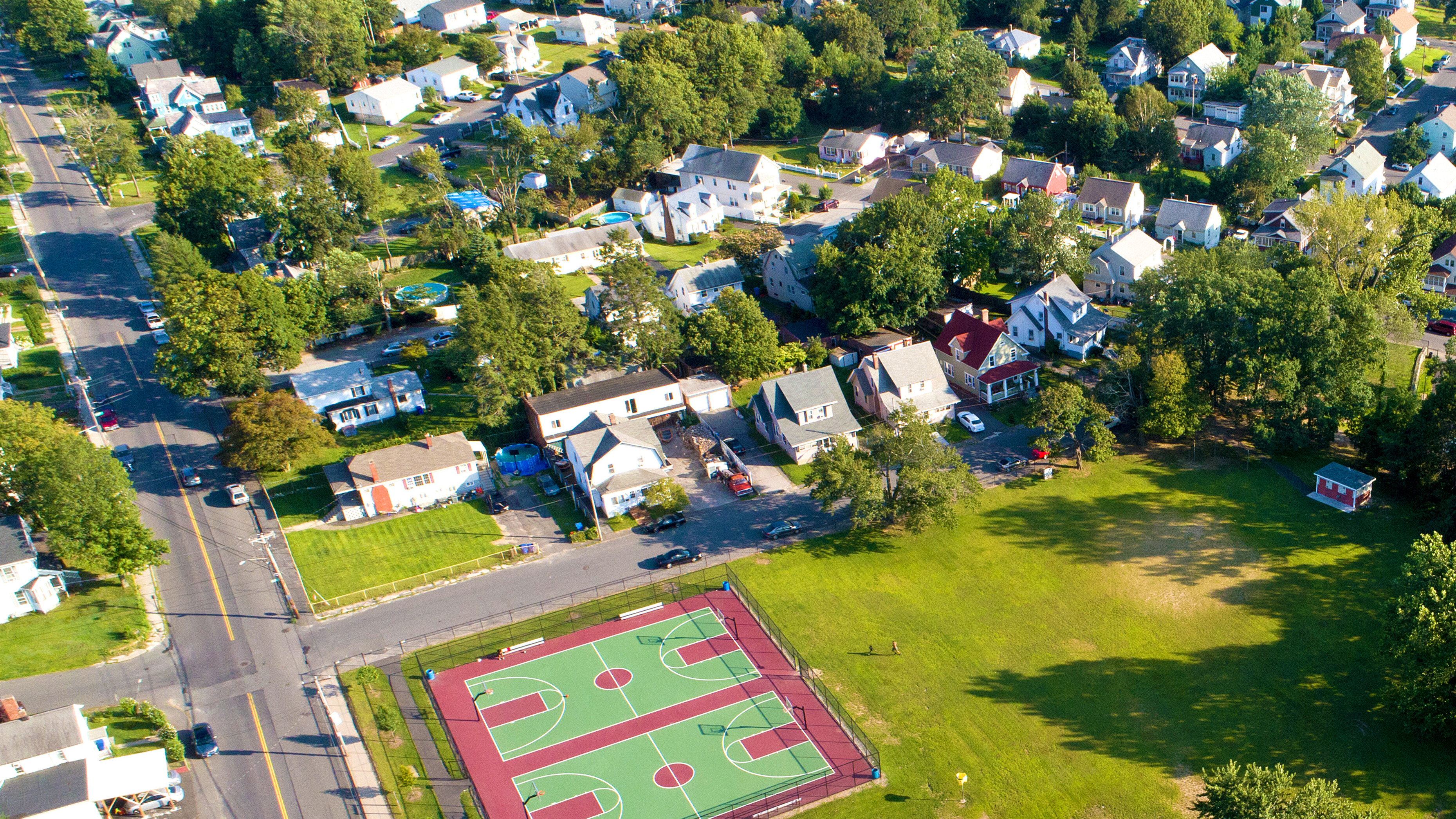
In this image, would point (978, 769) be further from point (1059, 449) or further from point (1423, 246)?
point (1423, 246)

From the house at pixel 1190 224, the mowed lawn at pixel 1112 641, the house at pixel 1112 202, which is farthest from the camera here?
the house at pixel 1112 202

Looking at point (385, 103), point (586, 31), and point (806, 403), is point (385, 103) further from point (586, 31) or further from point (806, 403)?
point (806, 403)

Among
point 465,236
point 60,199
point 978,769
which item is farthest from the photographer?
point 60,199

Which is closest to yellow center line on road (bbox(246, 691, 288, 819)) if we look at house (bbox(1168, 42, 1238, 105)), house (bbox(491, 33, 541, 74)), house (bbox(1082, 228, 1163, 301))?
house (bbox(1082, 228, 1163, 301))

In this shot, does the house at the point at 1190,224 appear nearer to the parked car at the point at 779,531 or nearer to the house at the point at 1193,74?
the house at the point at 1193,74

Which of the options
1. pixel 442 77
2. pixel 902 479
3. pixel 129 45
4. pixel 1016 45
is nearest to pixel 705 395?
pixel 902 479

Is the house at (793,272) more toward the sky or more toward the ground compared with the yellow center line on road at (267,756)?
more toward the sky

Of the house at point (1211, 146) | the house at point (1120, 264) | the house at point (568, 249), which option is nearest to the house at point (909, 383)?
the house at point (1120, 264)

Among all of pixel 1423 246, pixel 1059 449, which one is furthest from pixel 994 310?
pixel 1423 246
